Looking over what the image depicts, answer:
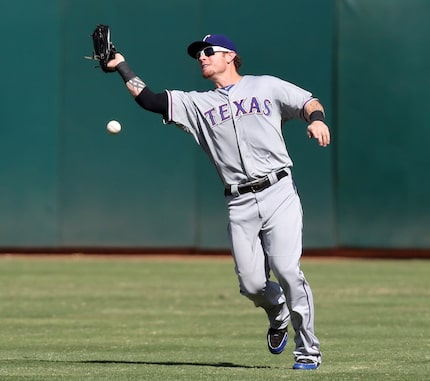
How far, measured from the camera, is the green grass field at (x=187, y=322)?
729 cm

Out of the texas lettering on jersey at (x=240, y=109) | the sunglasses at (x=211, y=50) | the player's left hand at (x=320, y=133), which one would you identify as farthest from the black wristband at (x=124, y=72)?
the player's left hand at (x=320, y=133)

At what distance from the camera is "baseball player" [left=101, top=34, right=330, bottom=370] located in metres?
7.18

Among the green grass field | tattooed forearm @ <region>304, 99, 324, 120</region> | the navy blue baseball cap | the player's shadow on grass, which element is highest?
the navy blue baseball cap

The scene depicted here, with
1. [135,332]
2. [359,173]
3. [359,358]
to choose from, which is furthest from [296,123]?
[359,358]

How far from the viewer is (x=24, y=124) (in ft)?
56.6

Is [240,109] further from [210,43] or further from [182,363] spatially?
[182,363]

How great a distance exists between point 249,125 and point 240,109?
114 mm

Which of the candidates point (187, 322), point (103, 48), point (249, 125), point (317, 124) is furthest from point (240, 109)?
point (187, 322)

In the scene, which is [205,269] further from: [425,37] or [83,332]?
[83,332]

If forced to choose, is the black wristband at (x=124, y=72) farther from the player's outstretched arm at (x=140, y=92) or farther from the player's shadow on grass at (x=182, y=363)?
the player's shadow on grass at (x=182, y=363)

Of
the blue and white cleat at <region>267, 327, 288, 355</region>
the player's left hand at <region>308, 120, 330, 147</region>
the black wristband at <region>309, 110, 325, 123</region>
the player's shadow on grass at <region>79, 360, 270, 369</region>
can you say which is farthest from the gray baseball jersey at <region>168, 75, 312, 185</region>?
the player's shadow on grass at <region>79, 360, 270, 369</region>

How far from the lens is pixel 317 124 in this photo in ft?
22.7

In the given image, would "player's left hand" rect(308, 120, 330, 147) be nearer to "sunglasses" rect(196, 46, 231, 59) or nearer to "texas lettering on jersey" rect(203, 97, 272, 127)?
"texas lettering on jersey" rect(203, 97, 272, 127)

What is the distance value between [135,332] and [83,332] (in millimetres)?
407
